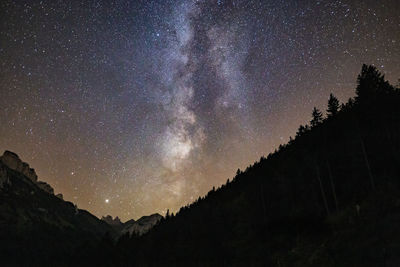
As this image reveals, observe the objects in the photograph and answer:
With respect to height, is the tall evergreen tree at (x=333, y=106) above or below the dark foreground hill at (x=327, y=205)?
above

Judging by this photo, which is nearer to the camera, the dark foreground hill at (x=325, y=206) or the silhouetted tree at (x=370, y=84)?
the dark foreground hill at (x=325, y=206)

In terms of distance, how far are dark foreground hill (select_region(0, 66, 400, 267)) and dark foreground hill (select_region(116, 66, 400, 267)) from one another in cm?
11

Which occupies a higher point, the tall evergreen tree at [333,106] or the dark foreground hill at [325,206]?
the tall evergreen tree at [333,106]

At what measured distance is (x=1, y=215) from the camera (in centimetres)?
18788

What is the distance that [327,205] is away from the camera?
35.3m

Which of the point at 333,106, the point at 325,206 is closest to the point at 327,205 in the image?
the point at 325,206

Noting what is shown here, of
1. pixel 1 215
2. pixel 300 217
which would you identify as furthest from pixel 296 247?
pixel 1 215

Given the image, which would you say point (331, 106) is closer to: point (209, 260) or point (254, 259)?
point (254, 259)

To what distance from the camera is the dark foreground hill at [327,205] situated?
23.6m

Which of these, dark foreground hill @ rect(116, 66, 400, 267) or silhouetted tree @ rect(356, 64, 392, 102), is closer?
dark foreground hill @ rect(116, 66, 400, 267)

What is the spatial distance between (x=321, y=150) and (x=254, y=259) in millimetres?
16736

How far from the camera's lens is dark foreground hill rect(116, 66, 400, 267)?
23.6 meters

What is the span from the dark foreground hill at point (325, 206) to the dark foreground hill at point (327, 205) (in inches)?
4.5

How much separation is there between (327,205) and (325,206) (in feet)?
0.90
